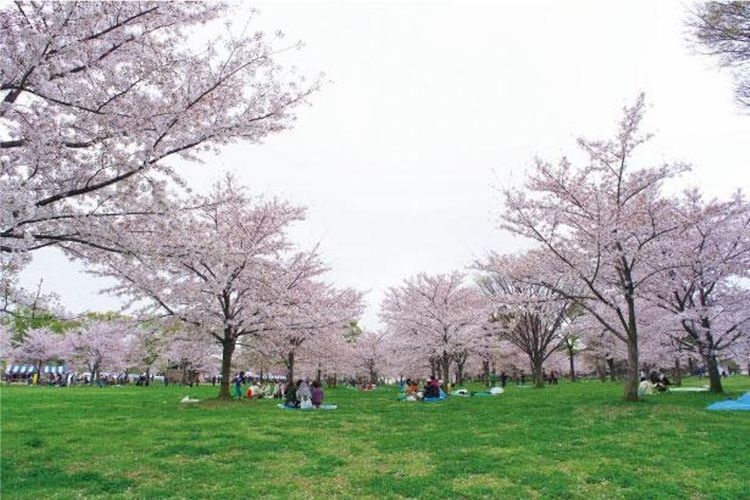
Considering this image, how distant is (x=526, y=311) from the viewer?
22.1 metres

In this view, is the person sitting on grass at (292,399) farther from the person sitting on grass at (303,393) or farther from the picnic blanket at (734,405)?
the picnic blanket at (734,405)

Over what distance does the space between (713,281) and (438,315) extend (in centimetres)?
1712

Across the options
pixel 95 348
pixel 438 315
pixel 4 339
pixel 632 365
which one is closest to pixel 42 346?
pixel 95 348

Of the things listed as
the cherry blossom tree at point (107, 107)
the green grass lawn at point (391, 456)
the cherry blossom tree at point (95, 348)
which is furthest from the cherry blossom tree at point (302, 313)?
the cherry blossom tree at point (95, 348)

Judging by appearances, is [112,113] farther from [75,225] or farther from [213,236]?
[213,236]

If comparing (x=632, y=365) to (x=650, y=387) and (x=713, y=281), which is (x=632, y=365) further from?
(x=713, y=281)

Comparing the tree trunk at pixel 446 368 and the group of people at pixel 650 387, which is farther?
the tree trunk at pixel 446 368

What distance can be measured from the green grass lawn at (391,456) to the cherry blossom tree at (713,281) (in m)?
7.67

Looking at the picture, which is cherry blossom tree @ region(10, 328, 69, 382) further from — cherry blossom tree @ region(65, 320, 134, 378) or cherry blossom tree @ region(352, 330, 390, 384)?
cherry blossom tree @ region(352, 330, 390, 384)

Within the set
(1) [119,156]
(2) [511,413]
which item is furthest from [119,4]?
(2) [511,413]

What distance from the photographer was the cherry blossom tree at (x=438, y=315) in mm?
35531

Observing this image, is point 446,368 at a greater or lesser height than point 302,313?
lesser

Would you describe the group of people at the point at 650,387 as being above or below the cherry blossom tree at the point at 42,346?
below

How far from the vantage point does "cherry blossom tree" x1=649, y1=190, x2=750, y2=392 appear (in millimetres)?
20922
